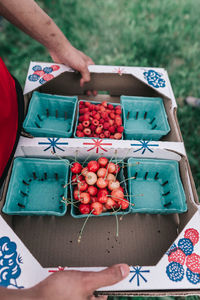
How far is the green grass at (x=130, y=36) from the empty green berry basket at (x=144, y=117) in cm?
106

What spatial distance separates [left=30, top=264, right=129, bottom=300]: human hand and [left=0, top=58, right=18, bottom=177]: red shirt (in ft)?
2.06

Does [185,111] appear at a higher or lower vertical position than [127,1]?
lower

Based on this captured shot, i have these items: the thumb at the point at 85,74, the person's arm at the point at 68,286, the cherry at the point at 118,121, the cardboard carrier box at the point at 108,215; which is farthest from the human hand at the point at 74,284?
the thumb at the point at 85,74

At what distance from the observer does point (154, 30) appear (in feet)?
10.4

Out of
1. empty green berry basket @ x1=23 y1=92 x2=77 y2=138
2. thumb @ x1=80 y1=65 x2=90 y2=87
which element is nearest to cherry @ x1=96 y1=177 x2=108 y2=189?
empty green berry basket @ x1=23 y1=92 x2=77 y2=138

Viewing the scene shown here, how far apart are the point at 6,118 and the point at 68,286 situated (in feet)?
2.86

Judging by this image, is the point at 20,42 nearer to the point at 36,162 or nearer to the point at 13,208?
the point at 36,162

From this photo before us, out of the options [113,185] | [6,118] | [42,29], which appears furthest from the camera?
[42,29]

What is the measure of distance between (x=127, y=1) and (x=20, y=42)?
1959mm

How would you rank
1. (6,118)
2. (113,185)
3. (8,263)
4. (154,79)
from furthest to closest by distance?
(154,79)
(113,185)
(6,118)
(8,263)

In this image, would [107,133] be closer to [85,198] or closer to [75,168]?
[75,168]

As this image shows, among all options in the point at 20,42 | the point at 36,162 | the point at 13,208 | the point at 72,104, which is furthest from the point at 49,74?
the point at 20,42

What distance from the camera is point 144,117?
1.82 metres

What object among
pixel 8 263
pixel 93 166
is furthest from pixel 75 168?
pixel 8 263
